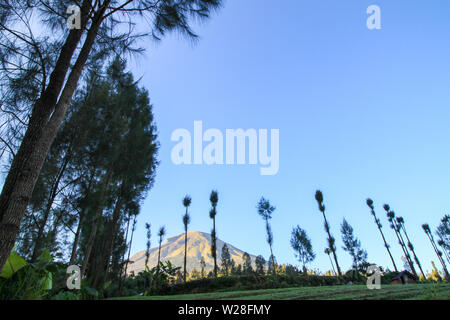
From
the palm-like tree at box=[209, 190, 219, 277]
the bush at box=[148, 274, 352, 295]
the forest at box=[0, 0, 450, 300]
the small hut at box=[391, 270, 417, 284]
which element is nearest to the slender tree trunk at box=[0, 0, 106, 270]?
the forest at box=[0, 0, 450, 300]

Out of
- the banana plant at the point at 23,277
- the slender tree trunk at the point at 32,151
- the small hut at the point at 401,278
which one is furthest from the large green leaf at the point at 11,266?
the small hut at the point at 401,278

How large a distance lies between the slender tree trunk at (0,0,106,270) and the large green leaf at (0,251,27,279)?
0.19 m

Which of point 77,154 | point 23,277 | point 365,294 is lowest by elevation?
point 365,294

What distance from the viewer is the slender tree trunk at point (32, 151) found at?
7.29 ft

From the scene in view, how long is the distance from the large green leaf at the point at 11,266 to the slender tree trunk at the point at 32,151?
0.62 feet

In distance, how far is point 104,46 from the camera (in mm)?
4633

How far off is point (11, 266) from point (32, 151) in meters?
1.27

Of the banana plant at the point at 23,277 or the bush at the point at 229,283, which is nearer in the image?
the banana plant at the point at 23,277

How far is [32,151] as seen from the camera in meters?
2.60

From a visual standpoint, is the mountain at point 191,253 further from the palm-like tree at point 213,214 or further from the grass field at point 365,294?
the grass field at point 365,294

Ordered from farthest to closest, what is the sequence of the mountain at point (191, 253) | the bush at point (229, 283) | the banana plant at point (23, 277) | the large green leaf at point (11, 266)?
the mountain at point (191, 253), the bush at point (229, 283), the large green leaf at point (11, 266), the banana plant at point (23, 277)

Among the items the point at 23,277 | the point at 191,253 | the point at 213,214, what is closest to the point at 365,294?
the point at 23,277

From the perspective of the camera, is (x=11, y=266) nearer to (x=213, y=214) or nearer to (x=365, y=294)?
(x=365, y=294)
